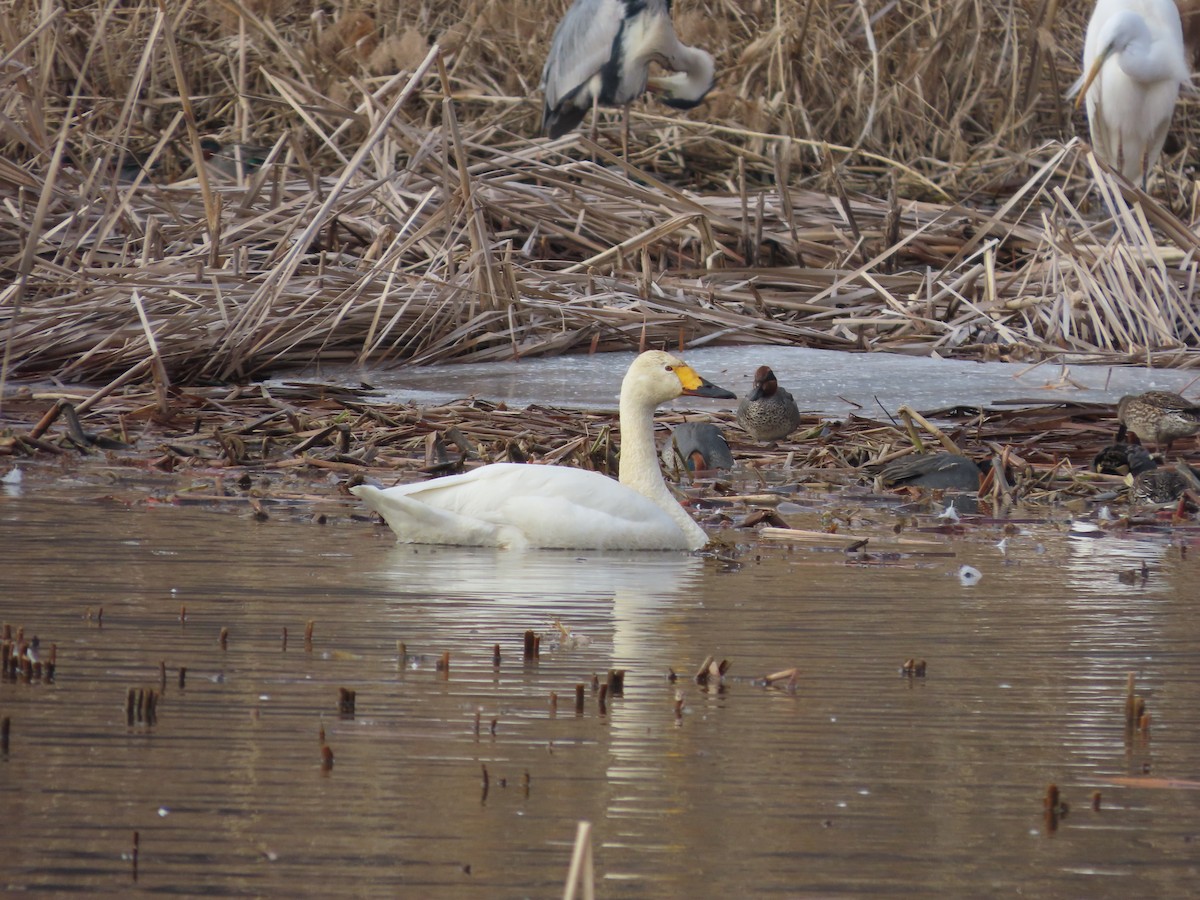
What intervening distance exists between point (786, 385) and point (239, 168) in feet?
12.8

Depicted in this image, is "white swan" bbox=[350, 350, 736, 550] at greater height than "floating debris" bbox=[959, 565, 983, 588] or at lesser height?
greater

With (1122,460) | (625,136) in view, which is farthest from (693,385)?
(625,136)

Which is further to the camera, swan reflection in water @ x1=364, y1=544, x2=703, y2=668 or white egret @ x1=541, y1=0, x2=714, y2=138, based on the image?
white egret @ x1=541, y1=0, x2=714, y2=138

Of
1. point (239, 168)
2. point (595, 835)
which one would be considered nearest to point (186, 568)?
point (595, 835)

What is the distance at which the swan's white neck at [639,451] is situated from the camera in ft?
19.4

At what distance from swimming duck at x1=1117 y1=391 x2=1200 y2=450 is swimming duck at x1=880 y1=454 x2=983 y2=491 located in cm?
94

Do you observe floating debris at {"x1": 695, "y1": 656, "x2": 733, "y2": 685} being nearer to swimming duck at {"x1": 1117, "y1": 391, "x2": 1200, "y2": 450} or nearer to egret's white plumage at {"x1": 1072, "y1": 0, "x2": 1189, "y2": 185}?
swimming duck at {"x1": 1117, "y1": 391, "x2": 1200, "y2": 450}

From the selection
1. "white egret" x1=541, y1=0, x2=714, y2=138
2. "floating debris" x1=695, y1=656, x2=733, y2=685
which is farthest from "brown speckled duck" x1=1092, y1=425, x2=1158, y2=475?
"white egret" x1=541, y1=0, x2=714, y2=138

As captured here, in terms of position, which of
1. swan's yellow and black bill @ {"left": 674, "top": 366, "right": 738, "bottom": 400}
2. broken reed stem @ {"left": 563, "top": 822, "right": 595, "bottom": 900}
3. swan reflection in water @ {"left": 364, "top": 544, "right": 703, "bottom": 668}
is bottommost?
broken reed stem @ {"left": 563, "top": 822, "right": 595, "bottom": 900}

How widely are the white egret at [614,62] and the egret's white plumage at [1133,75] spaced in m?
2.67

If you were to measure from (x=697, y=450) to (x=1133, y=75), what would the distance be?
678cm

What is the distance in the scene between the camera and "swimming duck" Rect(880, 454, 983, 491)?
694cm

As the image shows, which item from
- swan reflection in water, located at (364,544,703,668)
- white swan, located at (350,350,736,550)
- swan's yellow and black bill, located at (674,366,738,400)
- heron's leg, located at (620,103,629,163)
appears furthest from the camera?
heron's leg, located at (620,103,629,163)

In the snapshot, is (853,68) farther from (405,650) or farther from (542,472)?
(405,650)
